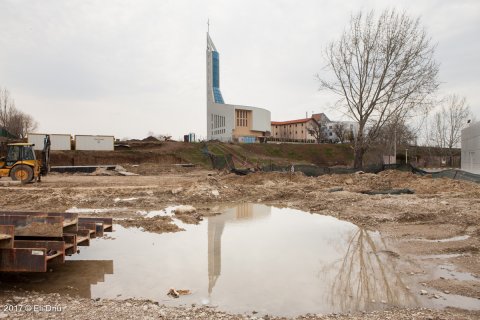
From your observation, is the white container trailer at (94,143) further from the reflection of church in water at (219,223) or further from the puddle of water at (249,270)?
the puddle of water at (249,270)

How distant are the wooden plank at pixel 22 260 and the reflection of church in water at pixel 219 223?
8.39 feet

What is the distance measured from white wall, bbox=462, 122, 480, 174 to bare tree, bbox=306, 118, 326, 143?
46.3 m

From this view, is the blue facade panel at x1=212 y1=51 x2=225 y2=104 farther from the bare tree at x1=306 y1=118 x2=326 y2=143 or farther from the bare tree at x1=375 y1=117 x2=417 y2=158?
the bare tree at x1=375 y1=117 x2=417 y2=158

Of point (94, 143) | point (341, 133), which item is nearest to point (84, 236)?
point (94, 143)

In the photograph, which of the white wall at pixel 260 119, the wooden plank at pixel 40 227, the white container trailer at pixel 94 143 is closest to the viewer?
the wooden plank at pixel 40 227

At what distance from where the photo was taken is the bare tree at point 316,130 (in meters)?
81.1

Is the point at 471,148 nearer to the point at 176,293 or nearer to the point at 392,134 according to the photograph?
the point at 392,134

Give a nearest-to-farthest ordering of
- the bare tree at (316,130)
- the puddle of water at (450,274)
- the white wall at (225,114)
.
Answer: the puddle of water at (450,274), the white wall at (225,114), the bare tree at (316,130)

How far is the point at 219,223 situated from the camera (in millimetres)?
11891

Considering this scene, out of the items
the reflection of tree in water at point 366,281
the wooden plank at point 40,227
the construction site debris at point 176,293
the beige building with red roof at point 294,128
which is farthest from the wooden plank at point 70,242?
the beige building with red roof at point 294,128

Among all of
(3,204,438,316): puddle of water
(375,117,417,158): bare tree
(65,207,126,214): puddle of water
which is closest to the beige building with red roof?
(375,117,417,158): bare tree

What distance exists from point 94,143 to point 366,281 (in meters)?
40.1

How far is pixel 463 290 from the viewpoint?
5770 millimetres

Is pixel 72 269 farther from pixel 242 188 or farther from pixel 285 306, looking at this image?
pixel 242 188
